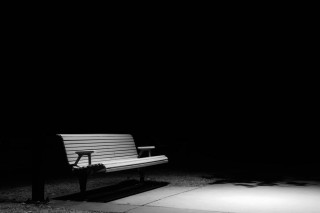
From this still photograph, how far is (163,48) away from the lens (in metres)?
19.2

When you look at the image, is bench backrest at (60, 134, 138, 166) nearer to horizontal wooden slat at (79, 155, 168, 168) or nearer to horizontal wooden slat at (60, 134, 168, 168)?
horizontal wooden slat at (60, 134, 168, 168)

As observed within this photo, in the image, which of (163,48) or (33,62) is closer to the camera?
(33,62)

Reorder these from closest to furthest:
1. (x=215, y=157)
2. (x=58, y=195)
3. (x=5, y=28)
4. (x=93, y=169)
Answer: (x=93, y=169), (x=58, y=195), (x=5, y=28), (x=215, y=157)

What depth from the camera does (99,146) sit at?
8.01m

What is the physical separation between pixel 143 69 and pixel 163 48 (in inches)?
56.0

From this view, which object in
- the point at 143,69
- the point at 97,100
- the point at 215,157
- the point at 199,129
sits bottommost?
the point at 215,157

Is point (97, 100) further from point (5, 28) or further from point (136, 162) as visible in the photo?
point (136, 162)

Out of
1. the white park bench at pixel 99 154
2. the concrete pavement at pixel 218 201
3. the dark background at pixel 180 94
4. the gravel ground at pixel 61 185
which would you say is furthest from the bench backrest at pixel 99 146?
the dark background at pixel 180 94

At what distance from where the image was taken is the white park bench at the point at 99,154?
667cm

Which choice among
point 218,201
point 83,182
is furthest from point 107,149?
point 218,201

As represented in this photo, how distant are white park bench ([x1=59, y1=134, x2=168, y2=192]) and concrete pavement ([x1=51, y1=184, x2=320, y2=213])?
1.85 ft

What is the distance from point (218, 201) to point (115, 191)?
219cm

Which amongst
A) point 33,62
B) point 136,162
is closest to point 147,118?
point 136,162

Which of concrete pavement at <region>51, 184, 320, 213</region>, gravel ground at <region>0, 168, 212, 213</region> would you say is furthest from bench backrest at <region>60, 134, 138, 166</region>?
concrete pavement at <region>51, 184, 320, 213</region>
